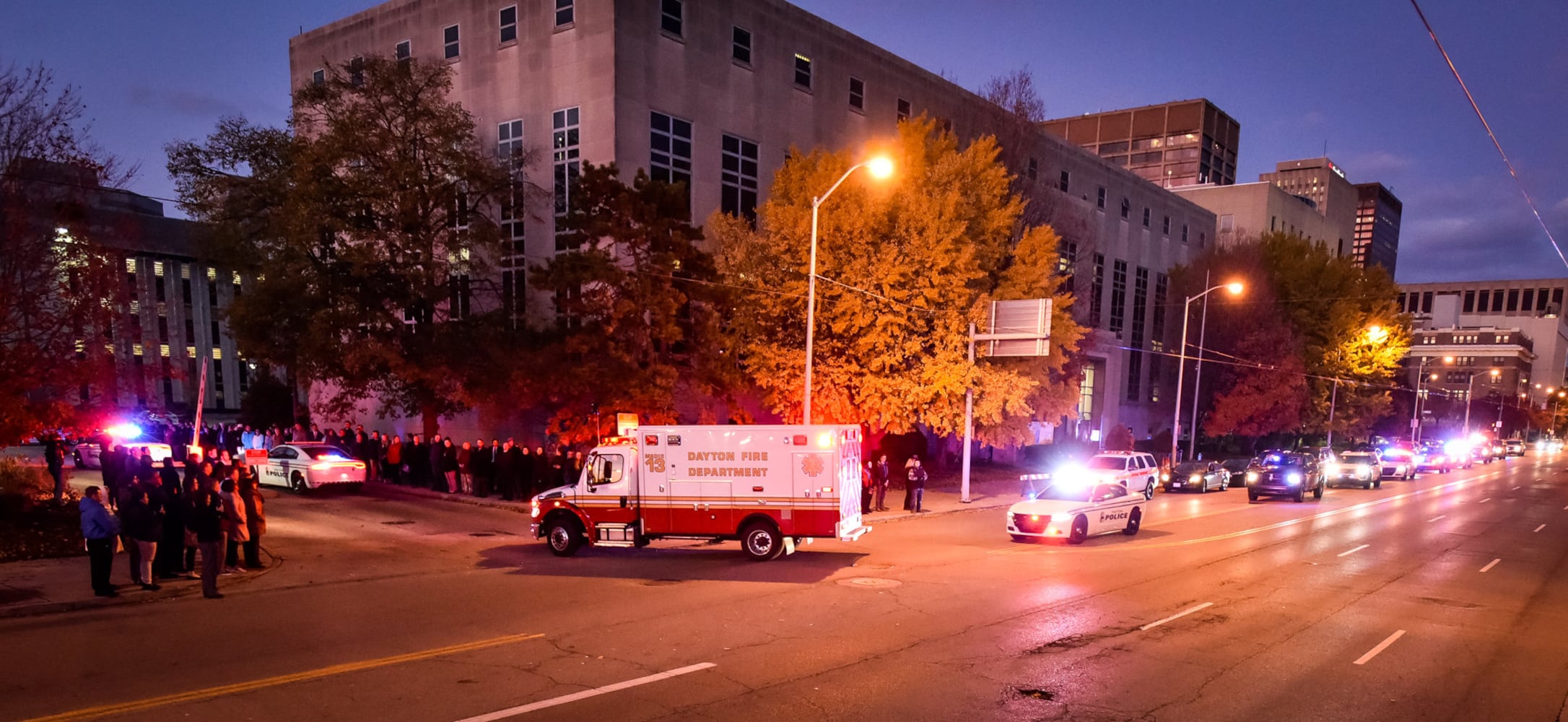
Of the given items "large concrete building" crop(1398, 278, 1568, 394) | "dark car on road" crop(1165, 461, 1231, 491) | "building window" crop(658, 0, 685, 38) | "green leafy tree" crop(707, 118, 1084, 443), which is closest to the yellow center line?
"green leafy tree" crop(707, 118, 1084, 443)

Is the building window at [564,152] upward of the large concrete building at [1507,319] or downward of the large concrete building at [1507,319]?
upward

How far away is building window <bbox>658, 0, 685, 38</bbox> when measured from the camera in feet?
108

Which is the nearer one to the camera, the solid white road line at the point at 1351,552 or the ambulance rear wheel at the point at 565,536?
the ambulance rear wheel at the point at 565,536

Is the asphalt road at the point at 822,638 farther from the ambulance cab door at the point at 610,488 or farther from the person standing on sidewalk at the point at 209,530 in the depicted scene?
the ambulance cab door at the point at 610,488

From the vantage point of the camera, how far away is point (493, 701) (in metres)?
7.47

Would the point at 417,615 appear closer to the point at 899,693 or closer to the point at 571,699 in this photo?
the point at 571,699

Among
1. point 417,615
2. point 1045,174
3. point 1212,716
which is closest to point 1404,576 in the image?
point 1212,716

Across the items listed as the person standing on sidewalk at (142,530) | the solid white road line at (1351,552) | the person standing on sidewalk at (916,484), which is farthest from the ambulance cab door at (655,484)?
the solid white road line at (1351,552)

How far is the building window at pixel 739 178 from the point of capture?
3612cm

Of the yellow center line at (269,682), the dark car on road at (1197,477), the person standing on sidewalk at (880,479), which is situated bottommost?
the dark car on road at (1197,477)

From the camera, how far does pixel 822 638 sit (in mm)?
9773

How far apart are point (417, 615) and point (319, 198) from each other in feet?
64.0

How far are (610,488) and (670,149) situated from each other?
21401mm

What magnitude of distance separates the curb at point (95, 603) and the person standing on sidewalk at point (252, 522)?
100cm
